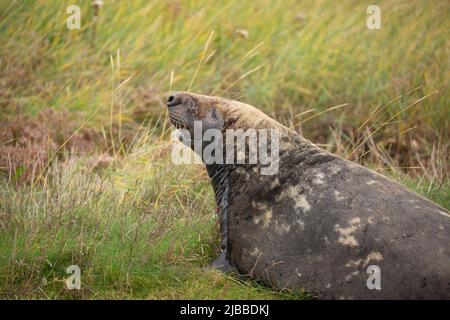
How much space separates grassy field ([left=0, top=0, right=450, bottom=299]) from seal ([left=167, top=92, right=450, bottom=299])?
263 mm

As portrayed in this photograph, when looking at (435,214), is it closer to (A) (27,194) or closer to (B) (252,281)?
(B) (252,281)

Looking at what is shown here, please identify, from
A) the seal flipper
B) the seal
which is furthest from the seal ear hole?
the seal flipper

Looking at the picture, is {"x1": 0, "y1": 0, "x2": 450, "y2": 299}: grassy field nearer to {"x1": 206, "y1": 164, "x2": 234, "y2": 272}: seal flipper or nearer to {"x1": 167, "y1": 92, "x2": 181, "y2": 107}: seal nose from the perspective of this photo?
{"x1": 206, "y1": 164, "x2": 234, "y2": 272}: seal flipper

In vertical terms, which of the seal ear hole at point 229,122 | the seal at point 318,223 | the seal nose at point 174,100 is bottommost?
the seal at point 318,223

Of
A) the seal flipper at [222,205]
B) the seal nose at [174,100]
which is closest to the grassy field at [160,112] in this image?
the seal flipper at [222,205]

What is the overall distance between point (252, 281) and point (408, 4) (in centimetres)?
703

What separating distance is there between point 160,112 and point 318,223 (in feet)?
15.0

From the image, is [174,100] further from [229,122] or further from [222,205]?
[222,205]

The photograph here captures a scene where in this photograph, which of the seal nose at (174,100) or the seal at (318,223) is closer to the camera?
the seal at (318,223)

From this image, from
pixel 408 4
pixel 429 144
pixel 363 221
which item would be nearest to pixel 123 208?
pixel 363 221

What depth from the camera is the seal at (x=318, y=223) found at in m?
4.70

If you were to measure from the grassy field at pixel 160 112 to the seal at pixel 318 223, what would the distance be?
0.26 m

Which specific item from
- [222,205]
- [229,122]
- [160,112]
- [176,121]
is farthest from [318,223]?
[160,112]

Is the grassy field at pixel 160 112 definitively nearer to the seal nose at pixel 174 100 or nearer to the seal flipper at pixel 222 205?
the seal flipper at pixel 222 205
